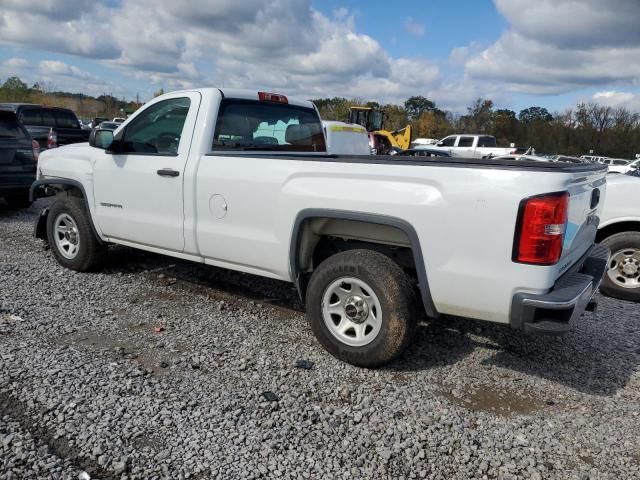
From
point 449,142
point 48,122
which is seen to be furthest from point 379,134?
point 48,122

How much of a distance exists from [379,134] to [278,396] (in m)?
25.9

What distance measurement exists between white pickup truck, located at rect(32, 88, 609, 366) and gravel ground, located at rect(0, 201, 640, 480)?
0.47 meters

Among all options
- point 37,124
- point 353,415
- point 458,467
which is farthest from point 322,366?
point 37,124

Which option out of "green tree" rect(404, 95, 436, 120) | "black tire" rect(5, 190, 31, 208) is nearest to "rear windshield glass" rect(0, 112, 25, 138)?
"black tire" rect(5, 190, 31, 208)

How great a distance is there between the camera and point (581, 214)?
3.51 meters

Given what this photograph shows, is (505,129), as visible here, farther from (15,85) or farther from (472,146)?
(15,85)

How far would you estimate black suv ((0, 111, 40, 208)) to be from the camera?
27.3ft

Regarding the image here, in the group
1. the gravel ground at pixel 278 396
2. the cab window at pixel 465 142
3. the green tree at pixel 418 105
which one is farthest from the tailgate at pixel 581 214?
the green tree at pixel 418 105

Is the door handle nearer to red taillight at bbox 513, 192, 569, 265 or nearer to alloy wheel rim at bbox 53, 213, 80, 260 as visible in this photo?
alloy wheel rim at bbox 53, 213, 80, 260

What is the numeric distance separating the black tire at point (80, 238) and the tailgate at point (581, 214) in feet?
14.5

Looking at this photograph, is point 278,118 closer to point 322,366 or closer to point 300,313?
point 300,313

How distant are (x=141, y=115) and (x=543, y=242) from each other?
3.73 metres

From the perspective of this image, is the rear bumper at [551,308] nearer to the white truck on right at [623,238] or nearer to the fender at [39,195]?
the white truck on right at [623,238]

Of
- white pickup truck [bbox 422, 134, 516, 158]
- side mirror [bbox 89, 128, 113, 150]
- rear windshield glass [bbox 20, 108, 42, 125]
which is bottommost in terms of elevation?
white pickup truck [bbox 422, 134, 516, 158]
